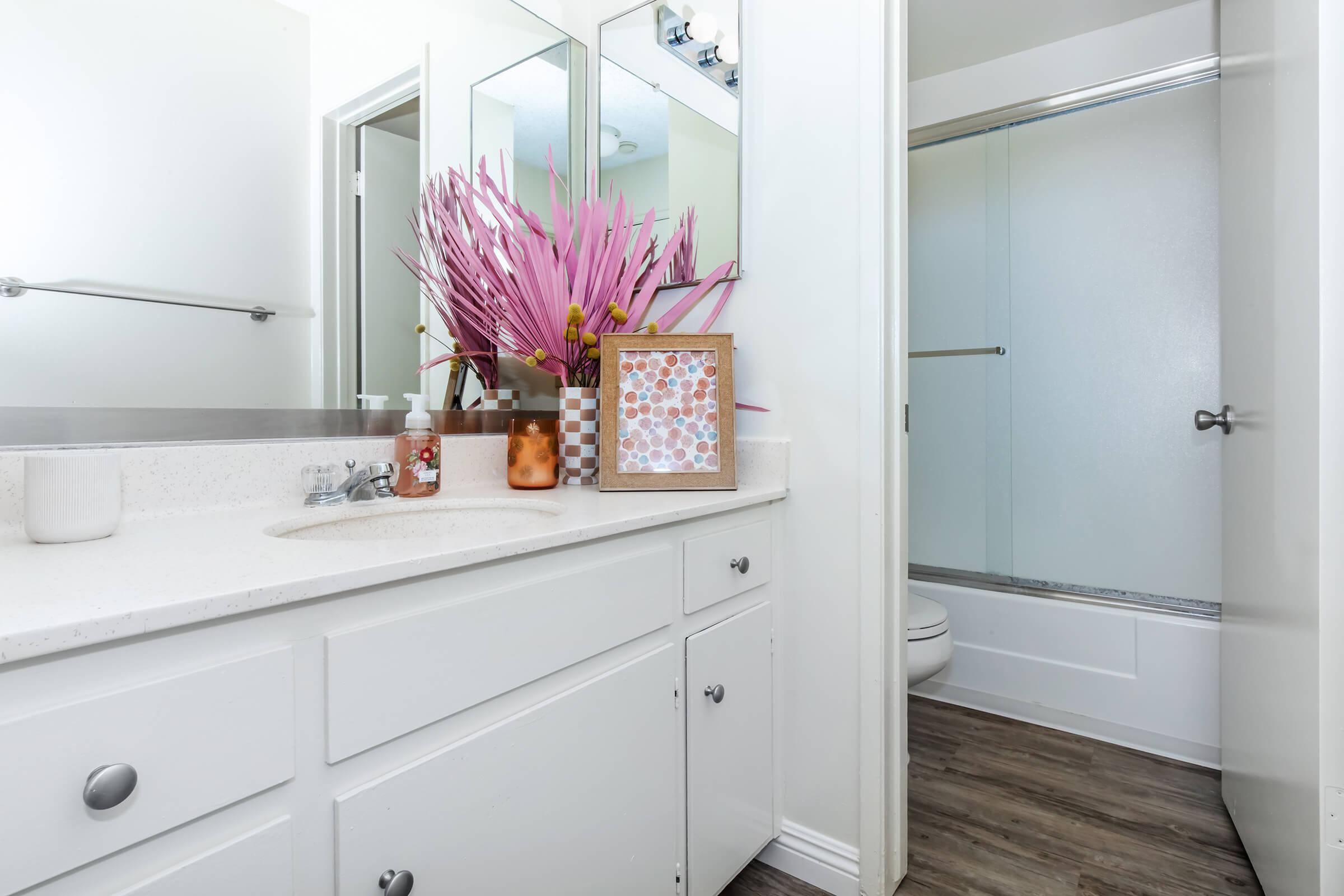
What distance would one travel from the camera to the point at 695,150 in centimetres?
152

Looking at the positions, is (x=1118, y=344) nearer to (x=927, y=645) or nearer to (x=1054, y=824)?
(x=927, y=645)

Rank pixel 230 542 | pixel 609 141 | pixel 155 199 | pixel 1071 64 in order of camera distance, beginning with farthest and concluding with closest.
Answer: pixel 1071 64 < pixel 609 141 < pixel 155 199 < pixel 230 542

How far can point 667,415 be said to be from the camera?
133 centimetres

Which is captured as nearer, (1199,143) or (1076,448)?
(1199,143)

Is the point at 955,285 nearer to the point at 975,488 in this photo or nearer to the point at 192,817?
the point at 975,488

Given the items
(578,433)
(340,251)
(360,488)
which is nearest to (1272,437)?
(578,433)

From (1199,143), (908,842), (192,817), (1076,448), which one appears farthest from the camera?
(1076,448)

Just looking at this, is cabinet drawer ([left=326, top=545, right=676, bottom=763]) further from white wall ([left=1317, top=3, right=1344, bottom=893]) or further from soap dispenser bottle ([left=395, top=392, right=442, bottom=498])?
white wall ([left=1317, top=3, right=1344, bottom=893])

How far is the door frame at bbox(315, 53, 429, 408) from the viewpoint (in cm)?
117

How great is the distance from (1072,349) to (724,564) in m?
1.62

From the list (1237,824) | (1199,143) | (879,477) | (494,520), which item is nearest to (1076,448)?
(1199,143)

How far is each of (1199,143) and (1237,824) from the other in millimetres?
1807

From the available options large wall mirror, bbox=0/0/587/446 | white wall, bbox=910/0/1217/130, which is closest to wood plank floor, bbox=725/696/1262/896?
large wall mirror, bbox=0/0/587/446

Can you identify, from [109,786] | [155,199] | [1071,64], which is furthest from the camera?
[1071,64]
